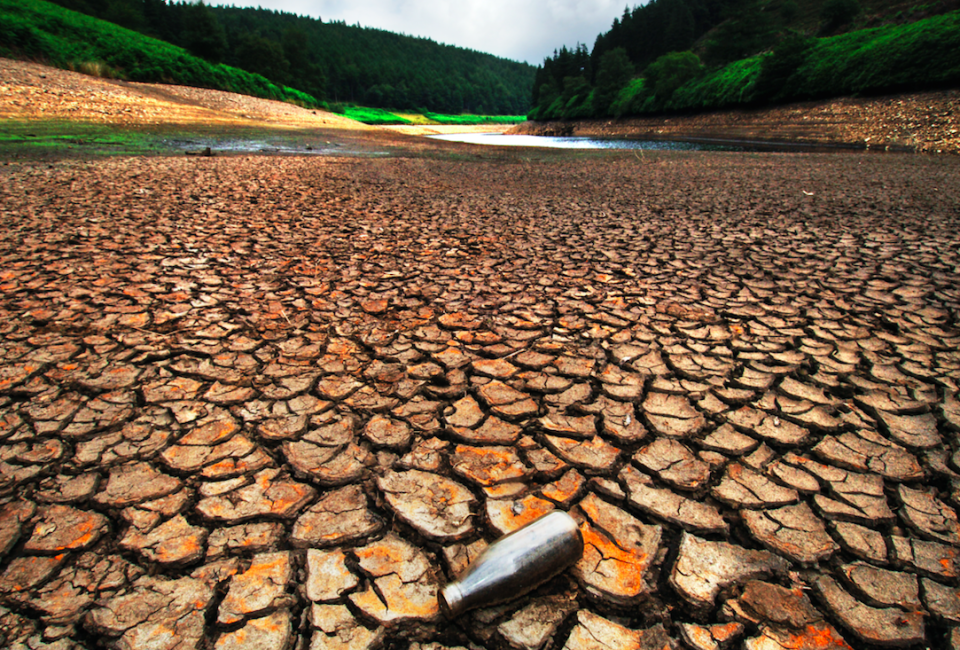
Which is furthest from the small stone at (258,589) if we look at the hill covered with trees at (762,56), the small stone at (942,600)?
the hill covered with trees at (762,56)

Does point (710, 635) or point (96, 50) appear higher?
point (96, 50)

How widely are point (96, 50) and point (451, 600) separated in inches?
1391

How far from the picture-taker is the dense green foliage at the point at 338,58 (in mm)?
45219

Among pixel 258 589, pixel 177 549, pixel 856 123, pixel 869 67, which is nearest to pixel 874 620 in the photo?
pixel 258 589

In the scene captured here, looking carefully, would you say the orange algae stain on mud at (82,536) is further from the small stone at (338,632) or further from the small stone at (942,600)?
the small stone at (942,600)

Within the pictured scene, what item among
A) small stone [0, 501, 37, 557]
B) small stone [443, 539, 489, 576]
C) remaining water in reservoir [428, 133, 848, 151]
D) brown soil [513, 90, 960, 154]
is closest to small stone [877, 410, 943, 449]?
small stone [443, 539, 489, 576]

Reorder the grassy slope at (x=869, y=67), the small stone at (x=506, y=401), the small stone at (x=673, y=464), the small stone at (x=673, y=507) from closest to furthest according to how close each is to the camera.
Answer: the small stone at (x=673, y=507)
the small stone at (x=673, y=464)
the small stone at (x=506, y=401)
the grassy slope at (x=869, y=67)

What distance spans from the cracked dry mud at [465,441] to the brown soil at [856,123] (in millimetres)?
16495

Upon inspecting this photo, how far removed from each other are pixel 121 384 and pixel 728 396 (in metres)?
2.59

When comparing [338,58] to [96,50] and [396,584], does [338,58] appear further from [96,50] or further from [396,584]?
[396,584]

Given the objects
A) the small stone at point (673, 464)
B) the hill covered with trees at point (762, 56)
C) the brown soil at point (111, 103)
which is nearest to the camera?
the small stone at point (673, 464)

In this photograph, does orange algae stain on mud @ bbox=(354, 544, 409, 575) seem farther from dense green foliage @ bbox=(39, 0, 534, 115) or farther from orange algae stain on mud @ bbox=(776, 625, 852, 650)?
dense green foliage @ bbox=(39, 0, 534, 115)

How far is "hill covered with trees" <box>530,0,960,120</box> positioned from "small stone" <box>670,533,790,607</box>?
23837mm

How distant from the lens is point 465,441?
162 centimetres
